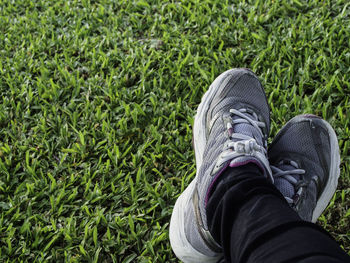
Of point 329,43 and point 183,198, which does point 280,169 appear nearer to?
point 183,198

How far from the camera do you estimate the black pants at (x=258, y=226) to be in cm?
107

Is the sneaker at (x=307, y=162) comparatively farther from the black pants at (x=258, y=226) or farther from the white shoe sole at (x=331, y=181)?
the black pants at (x=258, y=226)

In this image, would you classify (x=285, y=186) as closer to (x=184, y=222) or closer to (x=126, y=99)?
(x=184, y=222)

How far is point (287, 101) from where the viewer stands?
6.99ft

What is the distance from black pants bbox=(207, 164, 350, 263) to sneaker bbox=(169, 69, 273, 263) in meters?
0.07

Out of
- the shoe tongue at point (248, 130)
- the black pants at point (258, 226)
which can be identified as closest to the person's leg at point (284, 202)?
the black pants at point (258, 226)

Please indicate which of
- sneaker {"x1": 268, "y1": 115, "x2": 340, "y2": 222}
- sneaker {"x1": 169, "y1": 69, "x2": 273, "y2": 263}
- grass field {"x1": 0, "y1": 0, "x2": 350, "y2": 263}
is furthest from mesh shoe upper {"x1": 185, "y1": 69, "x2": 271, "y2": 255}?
grass field {"x1": 0, "y1": 0, "x2": 350, "y2": 263}

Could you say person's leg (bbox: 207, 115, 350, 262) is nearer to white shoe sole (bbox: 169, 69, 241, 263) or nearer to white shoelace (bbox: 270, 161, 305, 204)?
white shoelace (bbox: 270, 161, 305, 204)

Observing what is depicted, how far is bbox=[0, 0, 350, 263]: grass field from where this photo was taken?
5.92 feet

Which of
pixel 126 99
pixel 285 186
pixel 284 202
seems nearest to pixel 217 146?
pixel 285 186

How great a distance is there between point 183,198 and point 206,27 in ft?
4.14

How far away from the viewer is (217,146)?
165 cm

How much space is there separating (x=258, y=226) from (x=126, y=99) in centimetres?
127

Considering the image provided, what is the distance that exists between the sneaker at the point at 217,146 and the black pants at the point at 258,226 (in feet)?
0.22
